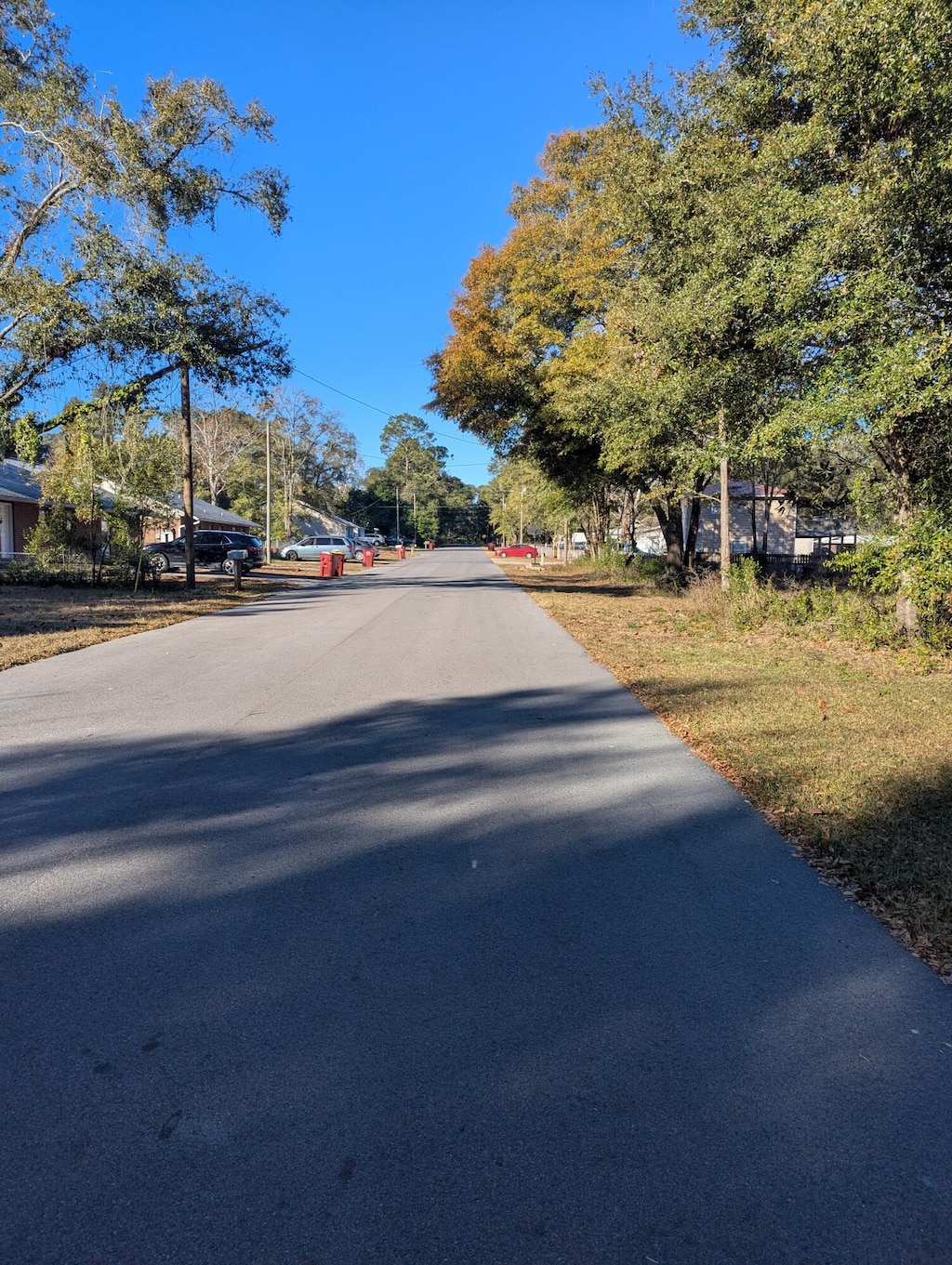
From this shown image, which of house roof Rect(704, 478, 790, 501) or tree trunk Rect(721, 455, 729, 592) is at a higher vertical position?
house roof Rect(704, 478, 790, 501)

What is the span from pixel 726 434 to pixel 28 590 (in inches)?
745

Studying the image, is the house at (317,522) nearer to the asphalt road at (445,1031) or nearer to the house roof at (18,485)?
the house roof at (18,485)

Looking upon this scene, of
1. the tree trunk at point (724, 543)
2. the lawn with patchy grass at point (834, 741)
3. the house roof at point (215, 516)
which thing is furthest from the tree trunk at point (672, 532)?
the house roof at point (215, 516)

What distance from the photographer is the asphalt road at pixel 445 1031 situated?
7.52 feet

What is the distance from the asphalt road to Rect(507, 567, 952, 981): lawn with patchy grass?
0.99 feet

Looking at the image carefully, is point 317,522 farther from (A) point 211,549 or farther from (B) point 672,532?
(B) point 672,532

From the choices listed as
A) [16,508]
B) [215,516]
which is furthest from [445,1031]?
[215,516]

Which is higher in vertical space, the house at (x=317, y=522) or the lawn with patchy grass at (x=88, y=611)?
the house at (x=317, y=522)

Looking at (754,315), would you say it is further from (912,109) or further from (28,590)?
(28,590)

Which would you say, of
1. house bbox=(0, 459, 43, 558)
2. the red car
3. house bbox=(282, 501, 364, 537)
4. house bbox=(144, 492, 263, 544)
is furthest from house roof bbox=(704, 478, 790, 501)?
house bbox=(282, 501, 364, 537)

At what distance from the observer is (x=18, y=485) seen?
33.5 m

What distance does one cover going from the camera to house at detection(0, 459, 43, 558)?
1276 inches

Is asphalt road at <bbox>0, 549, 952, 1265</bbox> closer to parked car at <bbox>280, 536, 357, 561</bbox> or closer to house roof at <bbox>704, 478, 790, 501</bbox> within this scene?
house roof at <bbox>704, 478, 790, 501</bbox>

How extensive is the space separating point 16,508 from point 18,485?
95cm
